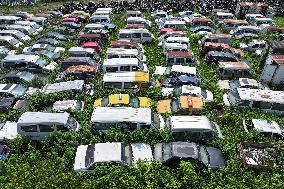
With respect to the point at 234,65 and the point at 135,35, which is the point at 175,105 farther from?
the point at 135,35

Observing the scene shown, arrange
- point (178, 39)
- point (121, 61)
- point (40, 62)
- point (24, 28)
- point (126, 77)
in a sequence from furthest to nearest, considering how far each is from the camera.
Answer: point (24, 28) → point (178, 39) → point (40, 62) → point (121, 61) → point (126, 77)

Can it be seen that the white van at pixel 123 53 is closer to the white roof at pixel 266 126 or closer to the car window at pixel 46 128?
the car window at pixel 46 128

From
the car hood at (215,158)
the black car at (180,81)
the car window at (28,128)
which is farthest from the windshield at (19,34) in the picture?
the car hood at (215,158)

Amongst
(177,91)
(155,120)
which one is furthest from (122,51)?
(155,120)

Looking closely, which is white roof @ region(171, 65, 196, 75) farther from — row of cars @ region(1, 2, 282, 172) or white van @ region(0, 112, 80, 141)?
white van @ region(0, 112, 80, 141)

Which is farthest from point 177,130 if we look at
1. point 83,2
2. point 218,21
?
point 83,2

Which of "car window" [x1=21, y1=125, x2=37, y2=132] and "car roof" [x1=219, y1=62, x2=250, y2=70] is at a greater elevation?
"car roof" [x1=219, y1=62, x2=250, y2=70]

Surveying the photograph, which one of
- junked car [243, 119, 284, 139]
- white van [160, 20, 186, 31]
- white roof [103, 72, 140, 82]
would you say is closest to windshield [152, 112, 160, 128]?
white roof [103, 72, 140, 82]
